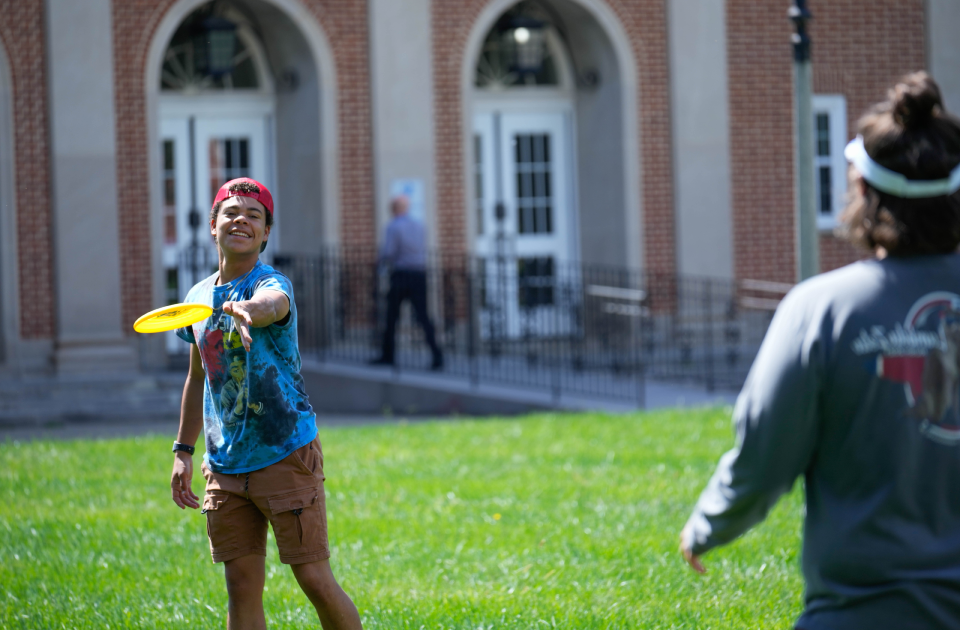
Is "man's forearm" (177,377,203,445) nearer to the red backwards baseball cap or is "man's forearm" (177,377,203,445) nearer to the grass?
the red backwards baseball cap

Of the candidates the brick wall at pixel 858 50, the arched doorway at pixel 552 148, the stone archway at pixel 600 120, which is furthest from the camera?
the brick wall at pixel 858 50

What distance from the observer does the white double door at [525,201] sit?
15828 millimetres

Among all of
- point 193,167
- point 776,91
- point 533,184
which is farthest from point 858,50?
point 193,167

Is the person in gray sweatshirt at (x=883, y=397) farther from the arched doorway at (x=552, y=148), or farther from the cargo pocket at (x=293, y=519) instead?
the arched doorway at (x=552, y=148)

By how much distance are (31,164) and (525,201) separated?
6.37 m

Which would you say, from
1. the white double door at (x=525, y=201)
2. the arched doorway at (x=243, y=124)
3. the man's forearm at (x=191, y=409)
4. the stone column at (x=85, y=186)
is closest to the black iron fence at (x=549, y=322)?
the white double door at (x=525, y=201)

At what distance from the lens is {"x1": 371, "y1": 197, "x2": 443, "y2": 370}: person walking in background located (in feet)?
41.5

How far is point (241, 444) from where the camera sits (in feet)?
11.6

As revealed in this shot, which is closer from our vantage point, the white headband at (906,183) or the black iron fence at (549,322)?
the white headband at (906,183)

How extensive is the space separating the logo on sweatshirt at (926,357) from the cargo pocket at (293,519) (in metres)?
1.92

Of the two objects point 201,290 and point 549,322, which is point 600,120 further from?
point 201,290

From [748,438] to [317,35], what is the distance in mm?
12866

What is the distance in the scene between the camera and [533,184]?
16.2 meters

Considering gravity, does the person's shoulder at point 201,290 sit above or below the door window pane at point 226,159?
below
